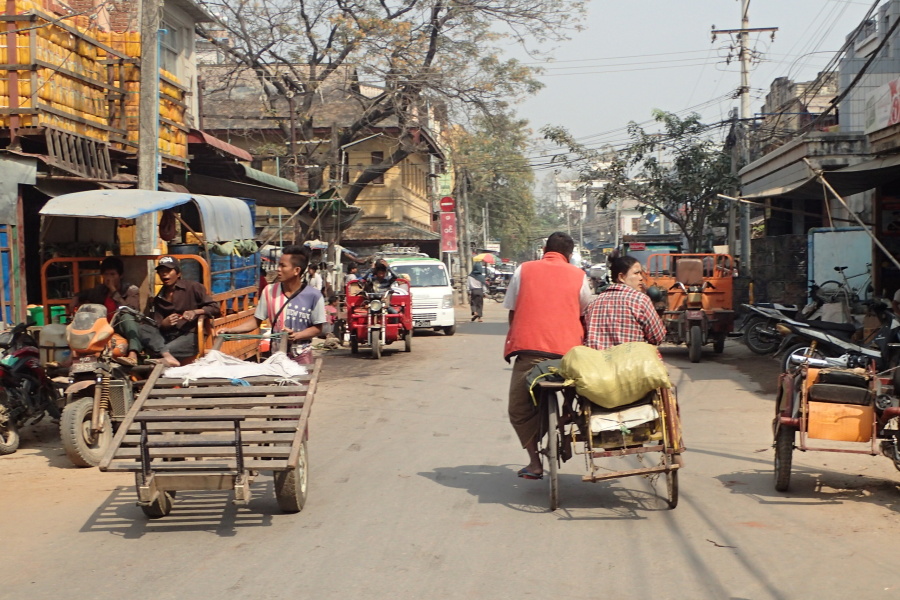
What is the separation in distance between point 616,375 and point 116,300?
18.8ft

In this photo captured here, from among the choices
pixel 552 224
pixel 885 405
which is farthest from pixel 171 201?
pixel 552 224

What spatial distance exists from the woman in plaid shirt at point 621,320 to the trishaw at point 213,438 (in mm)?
2037

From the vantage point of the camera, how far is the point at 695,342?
1711 cm

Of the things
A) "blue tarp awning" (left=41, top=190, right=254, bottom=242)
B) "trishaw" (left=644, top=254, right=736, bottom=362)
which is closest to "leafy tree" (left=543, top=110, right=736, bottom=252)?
"trishaw" (left=644, top=254, right=736, bottom=362)

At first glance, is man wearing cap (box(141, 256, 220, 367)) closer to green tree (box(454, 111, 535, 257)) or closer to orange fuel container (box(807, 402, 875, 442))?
orange fuel container (box(807, 402, 875, 442))

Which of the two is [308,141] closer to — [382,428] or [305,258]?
[382,428]

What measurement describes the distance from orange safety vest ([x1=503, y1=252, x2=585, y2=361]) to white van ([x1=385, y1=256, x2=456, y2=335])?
1586cm

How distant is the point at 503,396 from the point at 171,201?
513 cm

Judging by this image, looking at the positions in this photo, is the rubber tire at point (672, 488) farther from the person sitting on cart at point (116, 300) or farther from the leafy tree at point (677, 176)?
the leafy tree at point (677, 176)

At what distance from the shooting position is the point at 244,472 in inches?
239

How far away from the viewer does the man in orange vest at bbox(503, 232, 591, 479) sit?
6.96 metres

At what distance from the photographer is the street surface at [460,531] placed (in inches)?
198

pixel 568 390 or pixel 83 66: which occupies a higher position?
pixel 83 66

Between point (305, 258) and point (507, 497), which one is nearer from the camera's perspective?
point (507, 497)
